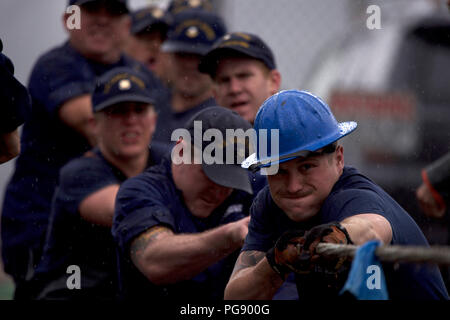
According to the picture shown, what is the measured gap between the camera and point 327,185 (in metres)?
2.77

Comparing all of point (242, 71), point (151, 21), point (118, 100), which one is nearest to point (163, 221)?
point (118, 100)

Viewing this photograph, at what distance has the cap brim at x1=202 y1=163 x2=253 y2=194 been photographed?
3.53m

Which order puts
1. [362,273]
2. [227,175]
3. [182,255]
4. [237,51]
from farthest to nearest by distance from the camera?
[237,51]
[227,175]
[182,255]
[362,273]

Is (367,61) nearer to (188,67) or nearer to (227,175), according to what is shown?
(188,67)

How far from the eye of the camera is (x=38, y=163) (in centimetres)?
480

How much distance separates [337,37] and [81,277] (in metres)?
4.95

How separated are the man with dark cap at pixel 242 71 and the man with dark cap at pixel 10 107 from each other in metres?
1.32

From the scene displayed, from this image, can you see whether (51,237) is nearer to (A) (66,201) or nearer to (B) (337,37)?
(A) (66,201)

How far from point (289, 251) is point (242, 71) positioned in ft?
6.84

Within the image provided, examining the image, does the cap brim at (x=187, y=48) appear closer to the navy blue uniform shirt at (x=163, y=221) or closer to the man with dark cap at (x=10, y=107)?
the navy blue uniform shirt at (x=163, y=221)
